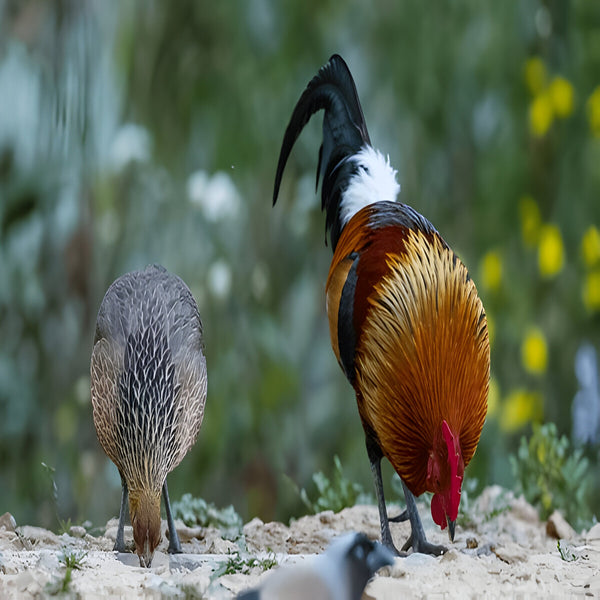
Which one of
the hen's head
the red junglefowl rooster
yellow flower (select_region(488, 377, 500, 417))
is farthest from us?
yellow flower (select_region(488, 377, 500, 417))

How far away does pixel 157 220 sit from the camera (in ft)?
16.1

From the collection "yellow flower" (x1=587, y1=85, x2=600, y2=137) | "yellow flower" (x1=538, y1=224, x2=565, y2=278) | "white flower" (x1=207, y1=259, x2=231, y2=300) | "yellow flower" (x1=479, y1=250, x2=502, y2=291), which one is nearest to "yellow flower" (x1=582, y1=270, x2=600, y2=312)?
"yellow flower" (x1=538, y1=224, x2=565, y2=278)

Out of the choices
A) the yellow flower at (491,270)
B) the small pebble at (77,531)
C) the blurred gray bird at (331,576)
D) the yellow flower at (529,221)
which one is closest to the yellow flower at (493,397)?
the yellow flower at (491,270)

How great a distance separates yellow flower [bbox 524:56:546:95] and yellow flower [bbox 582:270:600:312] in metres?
1.28

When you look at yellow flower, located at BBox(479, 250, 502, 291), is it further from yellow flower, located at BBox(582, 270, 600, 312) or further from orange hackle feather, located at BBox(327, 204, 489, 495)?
orange hackle feather, located at BBox(327, 204, 489, 495)

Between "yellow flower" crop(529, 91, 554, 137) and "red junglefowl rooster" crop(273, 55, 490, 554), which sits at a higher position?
"yellow flower" crop(529, 91, 554, 137)

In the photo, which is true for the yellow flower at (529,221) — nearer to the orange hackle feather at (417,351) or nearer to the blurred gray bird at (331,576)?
the orange hackle feather at (417,351)

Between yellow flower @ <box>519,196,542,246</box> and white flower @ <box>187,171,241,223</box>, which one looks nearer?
white flower @ <box>187,171,241,223</box>

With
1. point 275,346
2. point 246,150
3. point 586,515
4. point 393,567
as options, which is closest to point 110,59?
point 246,150

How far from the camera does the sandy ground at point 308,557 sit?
2.84 m

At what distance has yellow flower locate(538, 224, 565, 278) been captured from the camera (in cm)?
542

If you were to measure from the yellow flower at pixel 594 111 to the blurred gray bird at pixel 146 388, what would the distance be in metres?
3.07

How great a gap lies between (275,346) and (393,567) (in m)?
2.12

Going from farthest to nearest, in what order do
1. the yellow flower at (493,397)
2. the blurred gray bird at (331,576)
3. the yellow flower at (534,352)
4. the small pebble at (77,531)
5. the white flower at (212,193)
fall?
the yellow flower at (534,352) → the yellow flower at (493,397) → the white flower at (212,193) → the small pebble at (77,531) → the blurred gray bird at (331,576)
